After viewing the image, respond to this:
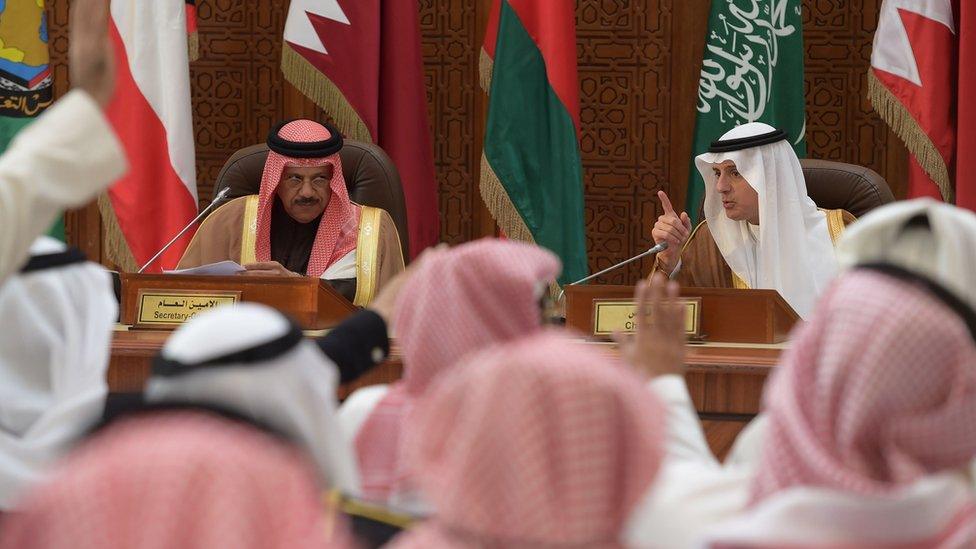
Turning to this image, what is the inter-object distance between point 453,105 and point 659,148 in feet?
3.02

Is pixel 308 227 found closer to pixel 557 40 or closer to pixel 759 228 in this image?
pixel 557 40

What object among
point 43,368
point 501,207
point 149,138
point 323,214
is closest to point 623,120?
point 501,207

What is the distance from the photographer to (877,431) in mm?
1477

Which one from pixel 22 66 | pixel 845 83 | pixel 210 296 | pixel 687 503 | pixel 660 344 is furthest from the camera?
pixel 845 83

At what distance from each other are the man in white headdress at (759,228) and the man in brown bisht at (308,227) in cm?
104

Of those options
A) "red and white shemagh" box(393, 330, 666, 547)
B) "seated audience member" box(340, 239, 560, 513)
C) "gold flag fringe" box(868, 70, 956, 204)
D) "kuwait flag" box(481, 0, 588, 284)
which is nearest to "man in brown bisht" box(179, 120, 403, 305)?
"kuwait flag" box(481, 0, 588, 284)

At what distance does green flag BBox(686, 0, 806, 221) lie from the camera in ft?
17.2

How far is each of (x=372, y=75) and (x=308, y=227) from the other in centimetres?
76

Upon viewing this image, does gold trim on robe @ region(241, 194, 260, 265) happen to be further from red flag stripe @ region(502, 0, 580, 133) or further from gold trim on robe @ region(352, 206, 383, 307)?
red flag stripe @ region(502, 0, 580, 133)

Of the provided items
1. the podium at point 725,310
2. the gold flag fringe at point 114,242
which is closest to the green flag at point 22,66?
the gold flag fringe at point 114,242

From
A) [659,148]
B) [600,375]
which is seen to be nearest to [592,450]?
[600,375]

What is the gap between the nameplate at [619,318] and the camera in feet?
11.6

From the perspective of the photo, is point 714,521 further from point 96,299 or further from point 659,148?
point 659,148

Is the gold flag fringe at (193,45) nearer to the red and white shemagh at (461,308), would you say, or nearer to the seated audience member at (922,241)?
the red and white shemagh at (461,308)
